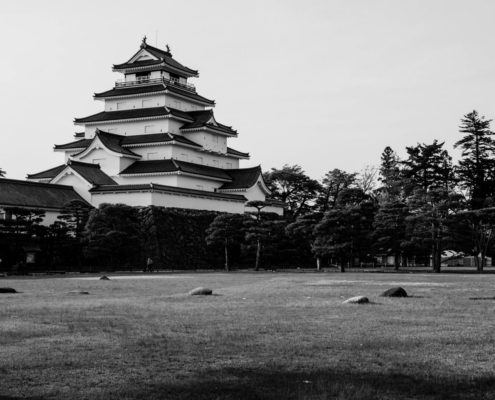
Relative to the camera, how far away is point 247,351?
36.5 ft

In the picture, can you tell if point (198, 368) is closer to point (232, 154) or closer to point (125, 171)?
point (125, 171)

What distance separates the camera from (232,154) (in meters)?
69.4

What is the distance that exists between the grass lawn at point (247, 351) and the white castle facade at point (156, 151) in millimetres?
38214

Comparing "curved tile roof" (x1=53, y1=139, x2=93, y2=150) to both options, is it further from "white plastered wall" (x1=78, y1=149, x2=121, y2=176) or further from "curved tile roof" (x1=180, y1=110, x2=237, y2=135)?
"curved tile roof" (x1=180, y1=110, x2=237, y2=135)

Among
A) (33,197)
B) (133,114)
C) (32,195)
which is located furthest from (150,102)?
(33,197)

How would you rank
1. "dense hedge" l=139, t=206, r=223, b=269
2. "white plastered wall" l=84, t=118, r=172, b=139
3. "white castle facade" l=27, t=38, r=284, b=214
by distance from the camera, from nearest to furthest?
"dense hedge" l=139, t=206, r=223, b=269 → "white castle facade" l=27, t=38, r=284, b=214 → "white plastered wall" l=84, t=118, r=172, b=139

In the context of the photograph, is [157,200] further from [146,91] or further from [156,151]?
[146,91]

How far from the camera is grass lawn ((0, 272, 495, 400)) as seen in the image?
28.7 feet

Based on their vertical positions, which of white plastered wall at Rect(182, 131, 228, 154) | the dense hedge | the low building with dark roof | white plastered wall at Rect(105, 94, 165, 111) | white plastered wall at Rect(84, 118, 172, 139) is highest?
white plastered wall at Rect(105, 94, 165, 111)

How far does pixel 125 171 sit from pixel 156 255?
1107 cm

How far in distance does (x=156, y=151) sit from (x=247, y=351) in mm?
51739

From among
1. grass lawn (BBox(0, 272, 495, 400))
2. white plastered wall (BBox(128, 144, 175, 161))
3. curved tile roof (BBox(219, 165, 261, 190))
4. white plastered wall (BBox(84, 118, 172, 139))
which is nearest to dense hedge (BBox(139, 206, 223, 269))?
white plastered wall (BBox(128, 144, 175, 161))

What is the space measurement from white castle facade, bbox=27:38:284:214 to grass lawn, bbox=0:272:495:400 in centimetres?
3821

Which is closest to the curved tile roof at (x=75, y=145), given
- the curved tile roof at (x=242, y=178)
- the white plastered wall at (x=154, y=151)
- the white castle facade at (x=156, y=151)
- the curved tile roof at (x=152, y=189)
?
the white castle facade at (x=156, y=151)
